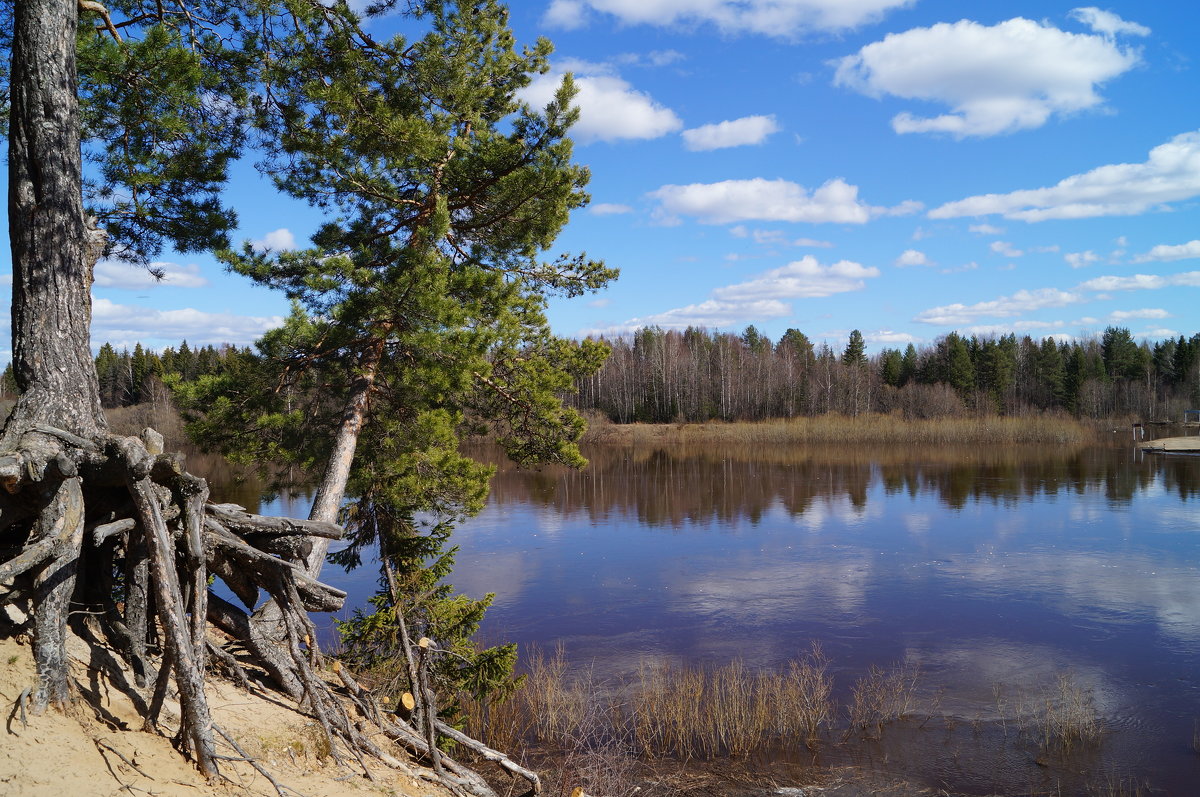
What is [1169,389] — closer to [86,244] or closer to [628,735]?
[628,735]

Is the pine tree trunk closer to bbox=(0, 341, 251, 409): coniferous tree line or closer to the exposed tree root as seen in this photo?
the exposed tree root

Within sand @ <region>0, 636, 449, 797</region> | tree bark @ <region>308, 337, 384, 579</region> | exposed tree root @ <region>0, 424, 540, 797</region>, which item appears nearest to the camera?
sand @ <region>0, 636, 449, 797</region>

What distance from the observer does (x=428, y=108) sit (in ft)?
30.7

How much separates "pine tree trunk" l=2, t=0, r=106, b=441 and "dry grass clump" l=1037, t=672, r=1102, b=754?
11.3 metres

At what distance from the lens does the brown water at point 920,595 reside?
36.2 feet

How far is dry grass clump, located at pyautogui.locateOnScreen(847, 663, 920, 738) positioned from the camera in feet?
37.4

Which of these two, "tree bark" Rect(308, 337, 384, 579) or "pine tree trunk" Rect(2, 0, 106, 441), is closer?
"pine tree trunk" Rect(2, 0, 106, 441)

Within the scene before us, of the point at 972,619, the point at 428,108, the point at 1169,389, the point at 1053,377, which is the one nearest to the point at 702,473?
the point at 972,619

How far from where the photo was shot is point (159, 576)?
5207mm

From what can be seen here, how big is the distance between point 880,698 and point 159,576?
9.81 meters

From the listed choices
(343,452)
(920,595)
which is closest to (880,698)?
(920,595)

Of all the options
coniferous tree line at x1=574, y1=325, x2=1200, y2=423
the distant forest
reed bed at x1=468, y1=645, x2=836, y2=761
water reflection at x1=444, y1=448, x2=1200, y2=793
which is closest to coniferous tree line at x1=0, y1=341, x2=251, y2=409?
the distant forest

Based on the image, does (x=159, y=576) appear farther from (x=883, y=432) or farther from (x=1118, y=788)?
(x=883, y=432)

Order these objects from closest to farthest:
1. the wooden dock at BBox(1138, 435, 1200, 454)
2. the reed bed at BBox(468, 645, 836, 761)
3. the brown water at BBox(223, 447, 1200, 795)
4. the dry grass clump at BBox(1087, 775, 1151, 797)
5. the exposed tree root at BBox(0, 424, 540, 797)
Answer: the exposed tree root at BBox(0, 424, 540, 797), the dry grass clump at BBox(1087, 775, 1151, 797), the reed bed at BBox(468, 645, 836, 761), the brown water at BBox(223, 447, 1200, 795), the wooden dock at BBox(1138, 435, 1200, 454)
